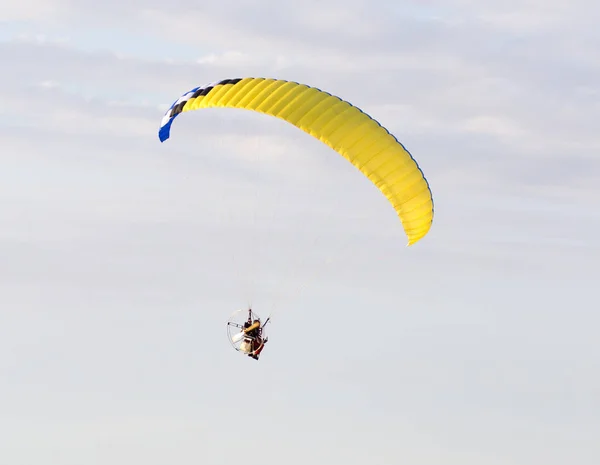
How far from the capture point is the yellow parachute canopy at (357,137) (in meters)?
155

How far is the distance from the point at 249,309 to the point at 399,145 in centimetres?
837

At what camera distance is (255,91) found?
15650 cm

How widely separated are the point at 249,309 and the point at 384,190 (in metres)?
6.89

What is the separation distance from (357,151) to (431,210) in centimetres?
368

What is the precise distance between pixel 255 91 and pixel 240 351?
9496 millimetres

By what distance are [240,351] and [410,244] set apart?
7.38 m

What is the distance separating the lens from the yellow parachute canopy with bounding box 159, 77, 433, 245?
509 feet

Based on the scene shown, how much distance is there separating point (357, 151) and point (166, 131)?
8.28m

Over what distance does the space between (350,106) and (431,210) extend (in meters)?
4.81

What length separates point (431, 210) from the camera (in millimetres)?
156750

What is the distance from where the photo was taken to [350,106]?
156000 mm

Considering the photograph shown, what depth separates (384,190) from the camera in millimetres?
155750

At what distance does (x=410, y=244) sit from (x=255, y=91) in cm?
786

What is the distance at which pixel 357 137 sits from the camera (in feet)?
510
